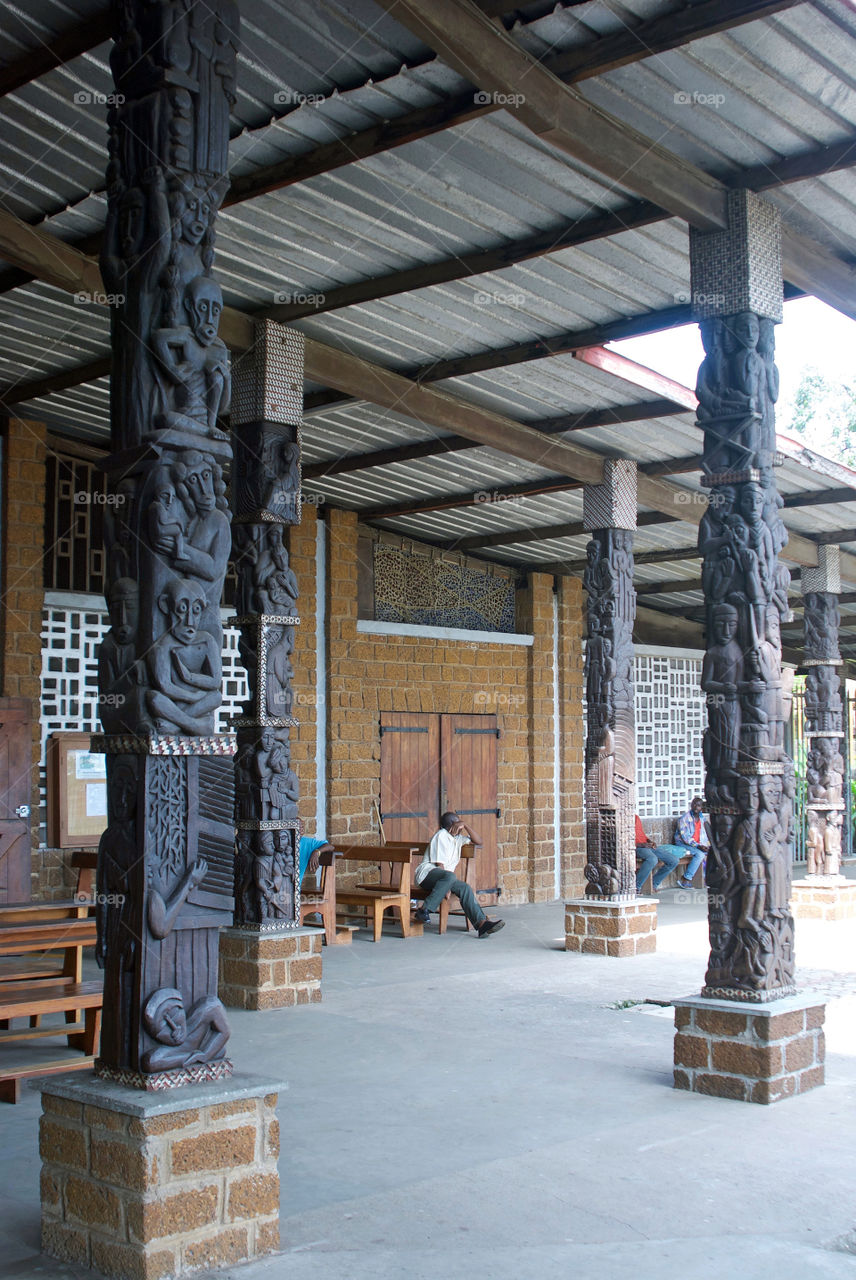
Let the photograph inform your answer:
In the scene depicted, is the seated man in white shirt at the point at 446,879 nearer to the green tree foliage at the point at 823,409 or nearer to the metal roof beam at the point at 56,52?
the metal roof beam at the point at 56,52

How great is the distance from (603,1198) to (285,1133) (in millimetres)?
1426

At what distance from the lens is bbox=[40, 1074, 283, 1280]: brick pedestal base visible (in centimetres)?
343

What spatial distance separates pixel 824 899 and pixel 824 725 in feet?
5.92

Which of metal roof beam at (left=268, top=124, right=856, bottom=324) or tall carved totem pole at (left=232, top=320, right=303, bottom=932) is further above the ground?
metal roof beam at (left=268, top=124, right=856, bottom=324)

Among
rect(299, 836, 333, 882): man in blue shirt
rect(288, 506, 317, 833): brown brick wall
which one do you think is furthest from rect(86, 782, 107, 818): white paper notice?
rect(288, 506, 317, 833): brown brick wall

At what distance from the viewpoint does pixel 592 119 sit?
5625 mm

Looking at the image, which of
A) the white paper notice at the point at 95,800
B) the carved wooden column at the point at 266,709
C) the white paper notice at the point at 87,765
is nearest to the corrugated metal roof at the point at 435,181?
the carved wooden column at the point at 266,709

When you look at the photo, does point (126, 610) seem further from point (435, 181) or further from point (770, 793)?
point (435, 181)

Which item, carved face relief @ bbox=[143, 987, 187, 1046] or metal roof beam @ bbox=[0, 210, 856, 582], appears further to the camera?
metal roof beam @ bbox=[0, 210, 856, 582]

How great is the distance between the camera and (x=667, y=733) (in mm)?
16969

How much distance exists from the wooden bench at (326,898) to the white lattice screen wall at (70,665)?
157 centimetres

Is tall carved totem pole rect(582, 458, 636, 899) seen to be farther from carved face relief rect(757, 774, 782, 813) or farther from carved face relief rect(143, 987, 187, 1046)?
carved face relief rect(143, 987, 187, 1046)

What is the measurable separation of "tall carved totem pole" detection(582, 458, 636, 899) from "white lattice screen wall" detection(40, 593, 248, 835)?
3.04 m

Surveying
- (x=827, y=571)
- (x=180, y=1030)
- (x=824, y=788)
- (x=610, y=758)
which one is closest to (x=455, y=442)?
(x=610, y=758)
